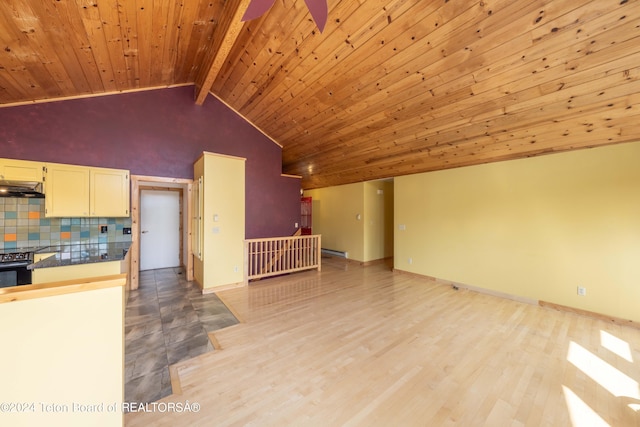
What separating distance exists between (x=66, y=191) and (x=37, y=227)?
695 millimetres

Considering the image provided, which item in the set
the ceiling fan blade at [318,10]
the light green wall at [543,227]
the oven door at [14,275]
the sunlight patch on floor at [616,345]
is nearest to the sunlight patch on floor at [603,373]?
the sunlight patch on floor at [616,345]

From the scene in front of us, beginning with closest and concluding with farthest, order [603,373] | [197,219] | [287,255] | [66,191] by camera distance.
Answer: [603,373]
[66,191]
[197,219]
[287,255]

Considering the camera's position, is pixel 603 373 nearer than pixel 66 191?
Yes

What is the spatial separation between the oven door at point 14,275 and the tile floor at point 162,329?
1.11 metres

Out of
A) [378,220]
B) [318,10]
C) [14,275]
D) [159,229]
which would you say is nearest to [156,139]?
[159,229]

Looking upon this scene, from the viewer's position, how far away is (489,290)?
165 inches

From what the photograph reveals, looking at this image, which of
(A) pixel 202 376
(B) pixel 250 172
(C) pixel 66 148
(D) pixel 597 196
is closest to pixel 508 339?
(D) pixel 597 196

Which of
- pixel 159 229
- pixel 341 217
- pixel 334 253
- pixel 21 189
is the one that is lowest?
pixel 334 253

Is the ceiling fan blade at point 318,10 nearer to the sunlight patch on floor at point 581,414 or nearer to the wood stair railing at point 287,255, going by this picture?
the sunlight patch on floor at point 581,414

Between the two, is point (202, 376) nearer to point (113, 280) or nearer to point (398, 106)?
point (113, 280)

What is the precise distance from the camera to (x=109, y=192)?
377cm

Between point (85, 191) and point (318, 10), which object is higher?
point (318, 10)

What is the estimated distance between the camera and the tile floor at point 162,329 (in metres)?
1.96

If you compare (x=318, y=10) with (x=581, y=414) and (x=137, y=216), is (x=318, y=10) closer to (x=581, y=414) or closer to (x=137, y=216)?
(x=581, y=414)
